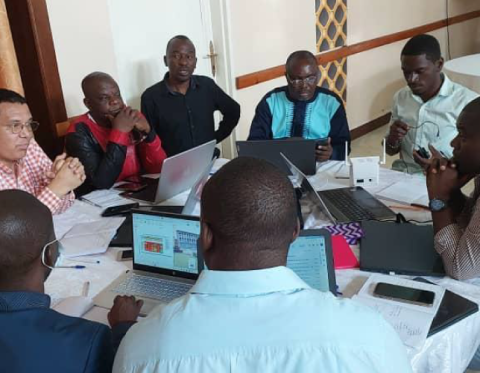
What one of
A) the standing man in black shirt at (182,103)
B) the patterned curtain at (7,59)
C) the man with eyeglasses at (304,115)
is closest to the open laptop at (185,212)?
the man with eyeglasses at (304,115)

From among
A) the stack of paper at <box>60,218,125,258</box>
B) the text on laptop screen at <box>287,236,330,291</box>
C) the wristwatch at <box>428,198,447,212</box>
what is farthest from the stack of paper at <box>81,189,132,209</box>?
the wristwatch at <box>428,198,447,212</box>

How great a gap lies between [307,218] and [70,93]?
170 cm

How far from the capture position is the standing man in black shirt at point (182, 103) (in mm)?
2707

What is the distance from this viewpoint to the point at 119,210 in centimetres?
191

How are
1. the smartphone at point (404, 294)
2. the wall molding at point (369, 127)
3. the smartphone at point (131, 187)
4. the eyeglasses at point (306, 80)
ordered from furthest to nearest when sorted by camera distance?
the wall molding at point (369, 127)
the eyeglasses at point (306, 80)
the smartphone at point (131, 187)
the smartphone at point (404, 294)

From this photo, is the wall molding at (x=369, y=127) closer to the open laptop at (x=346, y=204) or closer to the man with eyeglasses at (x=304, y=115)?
the man with eyeglasses at (x=304, y=115)

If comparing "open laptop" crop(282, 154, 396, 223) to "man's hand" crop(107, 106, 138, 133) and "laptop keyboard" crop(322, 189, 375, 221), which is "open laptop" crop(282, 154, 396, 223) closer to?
"laptop keyboard" crop(322, 189, 375, 221)

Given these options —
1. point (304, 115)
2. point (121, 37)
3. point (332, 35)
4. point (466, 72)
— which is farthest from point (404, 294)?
point (332, 35)

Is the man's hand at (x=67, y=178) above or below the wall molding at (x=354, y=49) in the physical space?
below

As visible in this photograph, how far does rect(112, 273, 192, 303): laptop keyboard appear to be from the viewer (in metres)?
1.32

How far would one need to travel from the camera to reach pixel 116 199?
2.05 meters

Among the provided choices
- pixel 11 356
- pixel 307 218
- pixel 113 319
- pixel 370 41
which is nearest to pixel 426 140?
pixel 307 218

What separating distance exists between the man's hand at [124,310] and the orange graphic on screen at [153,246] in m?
0.19

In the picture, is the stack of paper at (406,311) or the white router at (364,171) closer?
the stack of paper at (406,311)
